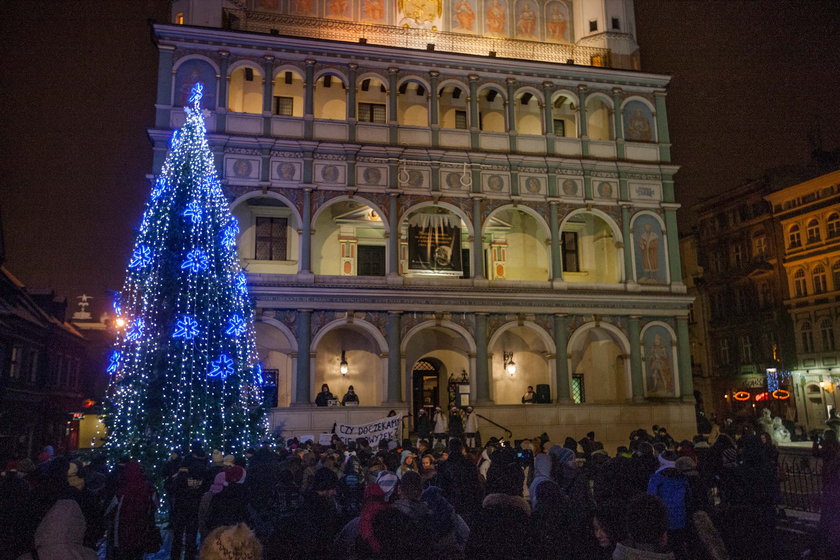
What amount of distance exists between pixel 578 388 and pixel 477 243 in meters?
8.85

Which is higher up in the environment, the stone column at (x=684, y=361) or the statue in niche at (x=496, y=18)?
the statue in niche at (x=496, y=18)

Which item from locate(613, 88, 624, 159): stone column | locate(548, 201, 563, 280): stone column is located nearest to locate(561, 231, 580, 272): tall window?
locate(548, 201, 563, 280): stone column

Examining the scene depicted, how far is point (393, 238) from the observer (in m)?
29.3

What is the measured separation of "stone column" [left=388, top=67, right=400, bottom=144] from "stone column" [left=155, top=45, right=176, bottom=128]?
7364 millimetres

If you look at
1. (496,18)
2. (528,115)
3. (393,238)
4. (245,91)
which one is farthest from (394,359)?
(496,18)

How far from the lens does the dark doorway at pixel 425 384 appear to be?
105 ft

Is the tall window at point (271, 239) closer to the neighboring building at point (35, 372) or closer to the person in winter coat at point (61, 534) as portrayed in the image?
the neighboring building at point (35, 372)

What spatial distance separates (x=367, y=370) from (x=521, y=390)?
7371 millimetres

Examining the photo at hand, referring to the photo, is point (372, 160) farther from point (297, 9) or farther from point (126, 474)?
point (126, 474)

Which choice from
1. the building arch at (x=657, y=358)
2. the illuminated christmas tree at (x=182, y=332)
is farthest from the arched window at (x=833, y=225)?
the illuminated christmas tree at (x=182, y=332)

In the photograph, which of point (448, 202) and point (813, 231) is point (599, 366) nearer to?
point (448, 202)

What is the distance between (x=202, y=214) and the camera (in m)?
19.0

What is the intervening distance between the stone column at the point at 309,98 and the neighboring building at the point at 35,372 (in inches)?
560

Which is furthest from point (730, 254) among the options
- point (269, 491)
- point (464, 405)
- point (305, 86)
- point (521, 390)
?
point (269, 491)
